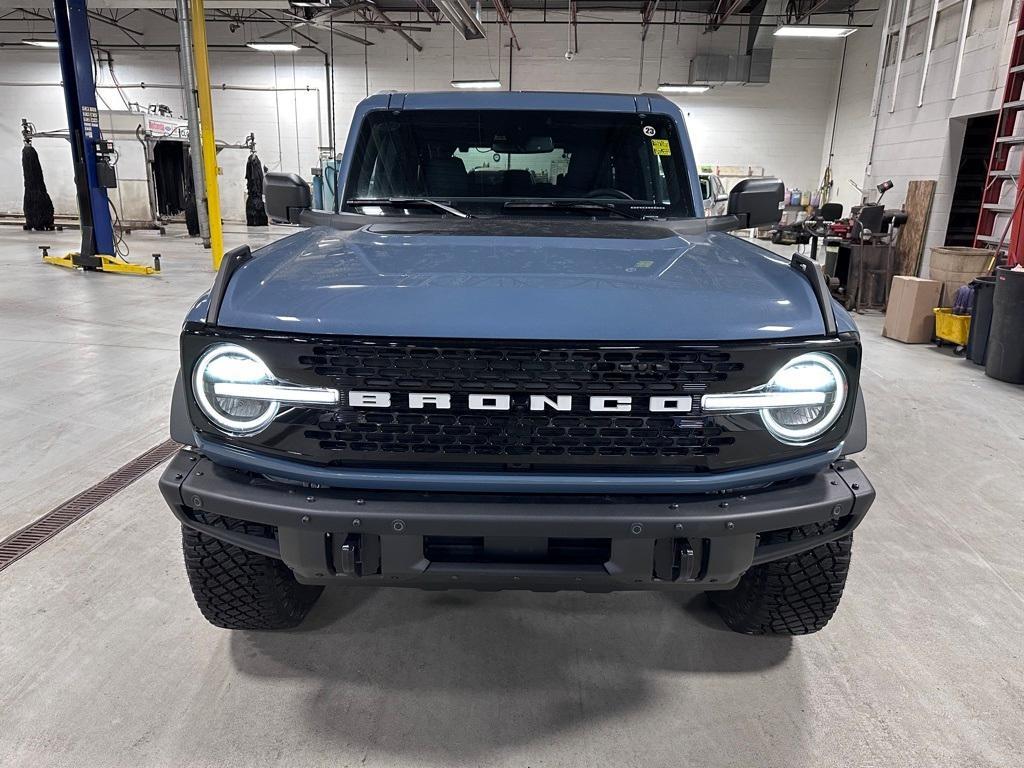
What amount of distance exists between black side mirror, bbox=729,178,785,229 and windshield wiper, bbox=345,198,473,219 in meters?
1.13

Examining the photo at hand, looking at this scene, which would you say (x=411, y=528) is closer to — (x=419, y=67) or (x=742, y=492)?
(x=742, y=492)

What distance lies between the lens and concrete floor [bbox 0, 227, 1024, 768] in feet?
6.13

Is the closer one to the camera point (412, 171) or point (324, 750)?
point (324, 750)

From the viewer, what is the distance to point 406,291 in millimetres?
1645

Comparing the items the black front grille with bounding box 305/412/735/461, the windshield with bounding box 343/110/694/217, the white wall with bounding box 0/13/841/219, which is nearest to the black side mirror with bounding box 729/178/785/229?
the windshield with bounding box 343/110/694/217

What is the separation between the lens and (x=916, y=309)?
23.3 feet

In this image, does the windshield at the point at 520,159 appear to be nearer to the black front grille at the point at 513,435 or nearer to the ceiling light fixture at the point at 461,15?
the black front grille at the point at 513,435

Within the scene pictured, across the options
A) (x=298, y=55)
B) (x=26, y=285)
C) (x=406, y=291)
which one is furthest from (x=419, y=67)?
(x=406, y=291)

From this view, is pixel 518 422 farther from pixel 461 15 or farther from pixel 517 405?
pixel 461 15

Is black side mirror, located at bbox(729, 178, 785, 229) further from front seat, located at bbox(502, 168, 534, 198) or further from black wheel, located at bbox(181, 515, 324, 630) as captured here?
black wheel, located at bbox(181, 515, 324, 630)

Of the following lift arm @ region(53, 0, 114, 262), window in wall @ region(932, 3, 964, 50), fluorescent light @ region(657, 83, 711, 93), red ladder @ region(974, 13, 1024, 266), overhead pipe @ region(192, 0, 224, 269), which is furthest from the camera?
fluorescent light @ region(657, 83, 711, 93)

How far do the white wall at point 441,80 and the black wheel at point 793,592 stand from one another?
18057 millimetres

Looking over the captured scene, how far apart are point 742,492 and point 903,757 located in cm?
89

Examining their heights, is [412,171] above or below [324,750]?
above
